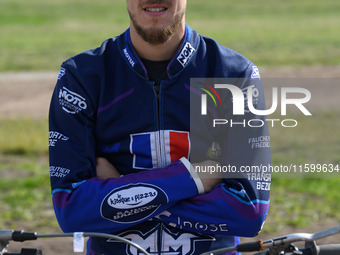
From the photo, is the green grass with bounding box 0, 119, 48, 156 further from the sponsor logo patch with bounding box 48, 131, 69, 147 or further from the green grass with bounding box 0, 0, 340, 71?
the green grass with bounding box 0, 0, 340, 71

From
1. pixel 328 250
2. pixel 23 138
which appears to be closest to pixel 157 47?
pixel 328 250

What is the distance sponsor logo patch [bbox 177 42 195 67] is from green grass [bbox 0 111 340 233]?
3.74 m

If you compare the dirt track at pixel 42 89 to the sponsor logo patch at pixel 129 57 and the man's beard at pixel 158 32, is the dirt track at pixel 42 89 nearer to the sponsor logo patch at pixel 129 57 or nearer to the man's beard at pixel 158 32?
the sponsor logo patch at pixel 129 57

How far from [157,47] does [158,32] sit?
0.35 ft

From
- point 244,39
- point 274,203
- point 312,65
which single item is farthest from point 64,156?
point 244,39

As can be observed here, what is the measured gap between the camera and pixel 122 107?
269 cm

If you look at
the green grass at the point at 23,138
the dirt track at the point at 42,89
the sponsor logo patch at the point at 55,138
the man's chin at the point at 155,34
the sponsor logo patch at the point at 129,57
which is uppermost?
the man's chin at the point at 155,34

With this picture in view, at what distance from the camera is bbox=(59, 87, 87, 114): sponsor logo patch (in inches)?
105

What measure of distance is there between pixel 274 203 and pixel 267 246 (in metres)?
5.03

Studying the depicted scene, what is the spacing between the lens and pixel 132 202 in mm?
2551

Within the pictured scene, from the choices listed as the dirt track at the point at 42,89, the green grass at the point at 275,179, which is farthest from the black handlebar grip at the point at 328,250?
the dirt track at the point at 42,89

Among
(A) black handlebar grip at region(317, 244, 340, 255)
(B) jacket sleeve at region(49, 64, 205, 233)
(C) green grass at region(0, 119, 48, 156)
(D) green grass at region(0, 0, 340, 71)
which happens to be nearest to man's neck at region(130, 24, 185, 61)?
(B) jacket sleeve at region(49, 64, 205, 233)

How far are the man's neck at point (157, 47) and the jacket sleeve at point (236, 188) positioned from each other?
12.3 inches

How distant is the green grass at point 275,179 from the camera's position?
6.49 m
